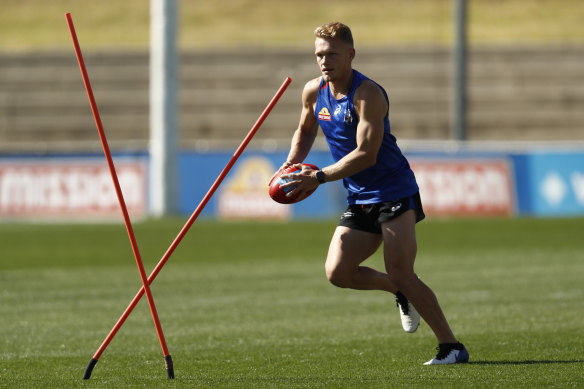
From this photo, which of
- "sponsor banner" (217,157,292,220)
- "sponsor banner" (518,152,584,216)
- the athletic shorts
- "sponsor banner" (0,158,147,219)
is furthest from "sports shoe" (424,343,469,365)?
"sponsor banner" (0,158,147,219)

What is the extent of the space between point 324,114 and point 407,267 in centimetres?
117

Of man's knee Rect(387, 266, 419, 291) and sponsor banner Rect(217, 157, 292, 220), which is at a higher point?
man's knee Rect(387, 266, 419, 291)

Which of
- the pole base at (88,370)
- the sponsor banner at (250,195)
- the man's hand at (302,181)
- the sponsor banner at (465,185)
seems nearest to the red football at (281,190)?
the man's hand at (302,181)

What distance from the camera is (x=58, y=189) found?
23344mm

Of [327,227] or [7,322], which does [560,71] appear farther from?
[7,322]

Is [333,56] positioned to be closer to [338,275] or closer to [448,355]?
[338,275]

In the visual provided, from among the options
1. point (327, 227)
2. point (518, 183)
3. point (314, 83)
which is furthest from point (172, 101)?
point (314, 83)

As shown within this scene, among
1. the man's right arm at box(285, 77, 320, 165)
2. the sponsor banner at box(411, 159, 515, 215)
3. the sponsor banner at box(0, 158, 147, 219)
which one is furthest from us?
the sponsor banner at box(0, 158, 147, 219)

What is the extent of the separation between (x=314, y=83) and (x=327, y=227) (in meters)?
13.5

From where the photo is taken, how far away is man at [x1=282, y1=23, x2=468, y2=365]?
Result: 6.76 m

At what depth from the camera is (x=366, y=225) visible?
715cm

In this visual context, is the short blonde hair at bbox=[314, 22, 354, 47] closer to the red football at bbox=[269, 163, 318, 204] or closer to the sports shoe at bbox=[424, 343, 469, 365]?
the red football at bbox=[269, 163, 318, 204]

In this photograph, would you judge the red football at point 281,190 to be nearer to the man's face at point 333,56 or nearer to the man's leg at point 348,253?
the man's leg at point 348,253

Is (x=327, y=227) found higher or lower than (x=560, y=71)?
lower
